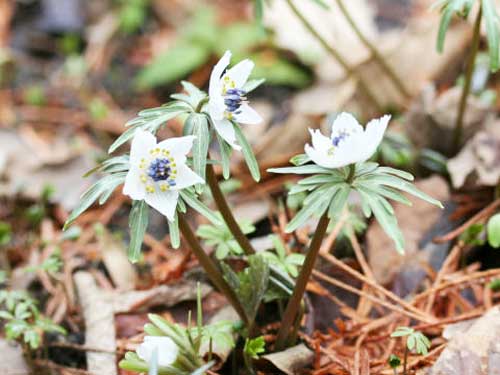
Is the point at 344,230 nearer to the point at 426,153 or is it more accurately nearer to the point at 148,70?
the point at 426,153

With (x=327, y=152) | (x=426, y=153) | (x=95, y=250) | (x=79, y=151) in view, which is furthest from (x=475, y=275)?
(x=79, y=151)

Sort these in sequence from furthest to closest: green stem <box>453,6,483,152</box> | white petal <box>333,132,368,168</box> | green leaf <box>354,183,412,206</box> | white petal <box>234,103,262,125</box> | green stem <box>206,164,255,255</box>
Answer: green stem <box>453,6,483,152</box> → green stem <box>206,164,255,255</box> → white petal <box>234,103,262,125</box> → green leaf <box>354,183,412,206</box> → white petal <box>333,132,368,168</box>

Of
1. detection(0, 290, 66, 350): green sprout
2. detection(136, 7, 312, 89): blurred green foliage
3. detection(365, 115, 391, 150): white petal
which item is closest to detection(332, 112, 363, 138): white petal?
detection(365, 115, 391, 150): white petal

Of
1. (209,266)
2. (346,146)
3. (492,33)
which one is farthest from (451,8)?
(209,266)

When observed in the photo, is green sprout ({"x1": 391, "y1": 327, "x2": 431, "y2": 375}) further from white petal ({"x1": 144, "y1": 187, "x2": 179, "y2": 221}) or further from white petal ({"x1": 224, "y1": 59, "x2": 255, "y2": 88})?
white petal ({"x1": 224, "y1": 59, "x2": 255, "y2": 88})

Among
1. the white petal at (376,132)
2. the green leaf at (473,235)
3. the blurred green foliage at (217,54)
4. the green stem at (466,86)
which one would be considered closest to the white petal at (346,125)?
the white petal at (376,132)

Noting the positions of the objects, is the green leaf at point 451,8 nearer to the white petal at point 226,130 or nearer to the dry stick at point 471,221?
the dry stick at point 471,221

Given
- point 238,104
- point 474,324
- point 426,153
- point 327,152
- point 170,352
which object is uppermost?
point 238,104
